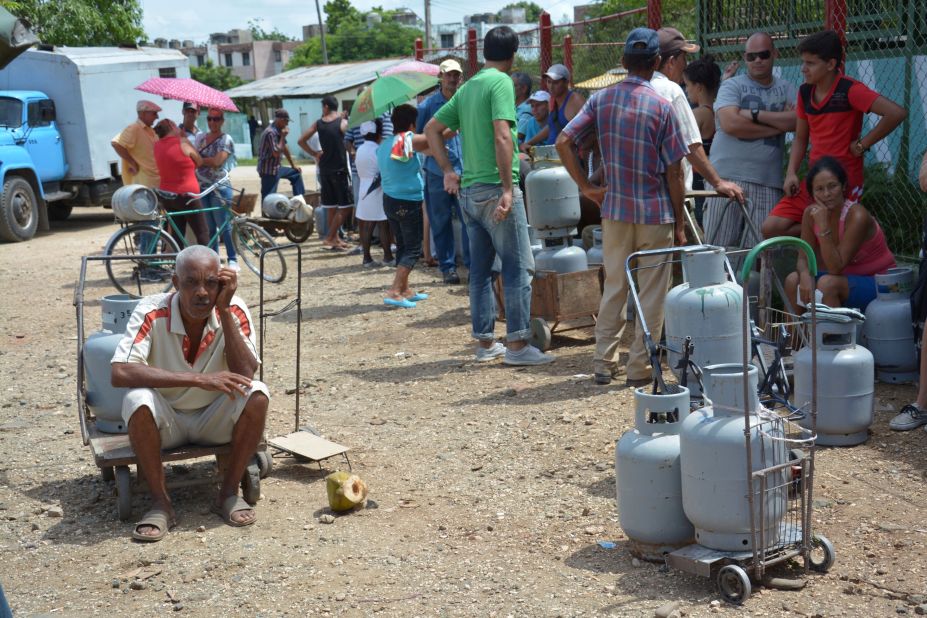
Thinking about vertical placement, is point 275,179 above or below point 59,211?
above

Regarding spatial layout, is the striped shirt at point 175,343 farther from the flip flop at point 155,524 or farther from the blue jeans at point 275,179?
the blue jeans at point 275,179

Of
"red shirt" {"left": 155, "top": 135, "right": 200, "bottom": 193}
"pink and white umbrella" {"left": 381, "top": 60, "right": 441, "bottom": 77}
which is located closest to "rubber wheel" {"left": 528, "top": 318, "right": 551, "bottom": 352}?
"pink and white umbrella" {"left": 381, "top": 60, "right": 441, "bottom": 77}

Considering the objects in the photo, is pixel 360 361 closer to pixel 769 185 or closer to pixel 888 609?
pixel 769 185

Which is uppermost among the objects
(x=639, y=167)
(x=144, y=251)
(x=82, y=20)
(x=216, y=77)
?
(x=216, y=77)

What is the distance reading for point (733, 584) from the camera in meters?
3.79

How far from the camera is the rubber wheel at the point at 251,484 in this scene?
16.8 ft

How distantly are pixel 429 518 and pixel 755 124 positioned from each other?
3796 millimetres

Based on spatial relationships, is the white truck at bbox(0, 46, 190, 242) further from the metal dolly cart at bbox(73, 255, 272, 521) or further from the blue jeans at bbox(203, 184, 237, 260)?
the metal dolly cart at bbox(73, 255, 272, 521)

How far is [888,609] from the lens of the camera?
3.70 m

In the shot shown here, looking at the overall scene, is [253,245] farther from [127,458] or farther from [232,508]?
[232,508]

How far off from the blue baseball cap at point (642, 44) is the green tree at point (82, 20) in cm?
2395

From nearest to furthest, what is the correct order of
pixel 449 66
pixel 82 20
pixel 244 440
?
1. pixel 244 440
2. pixel 449 66
3. pixel 82 20

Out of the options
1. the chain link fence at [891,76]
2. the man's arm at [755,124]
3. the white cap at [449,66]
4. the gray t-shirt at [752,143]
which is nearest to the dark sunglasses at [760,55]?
the gray t-shirt at [752,143]

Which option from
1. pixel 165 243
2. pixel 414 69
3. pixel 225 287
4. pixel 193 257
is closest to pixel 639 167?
pixel 225 287
